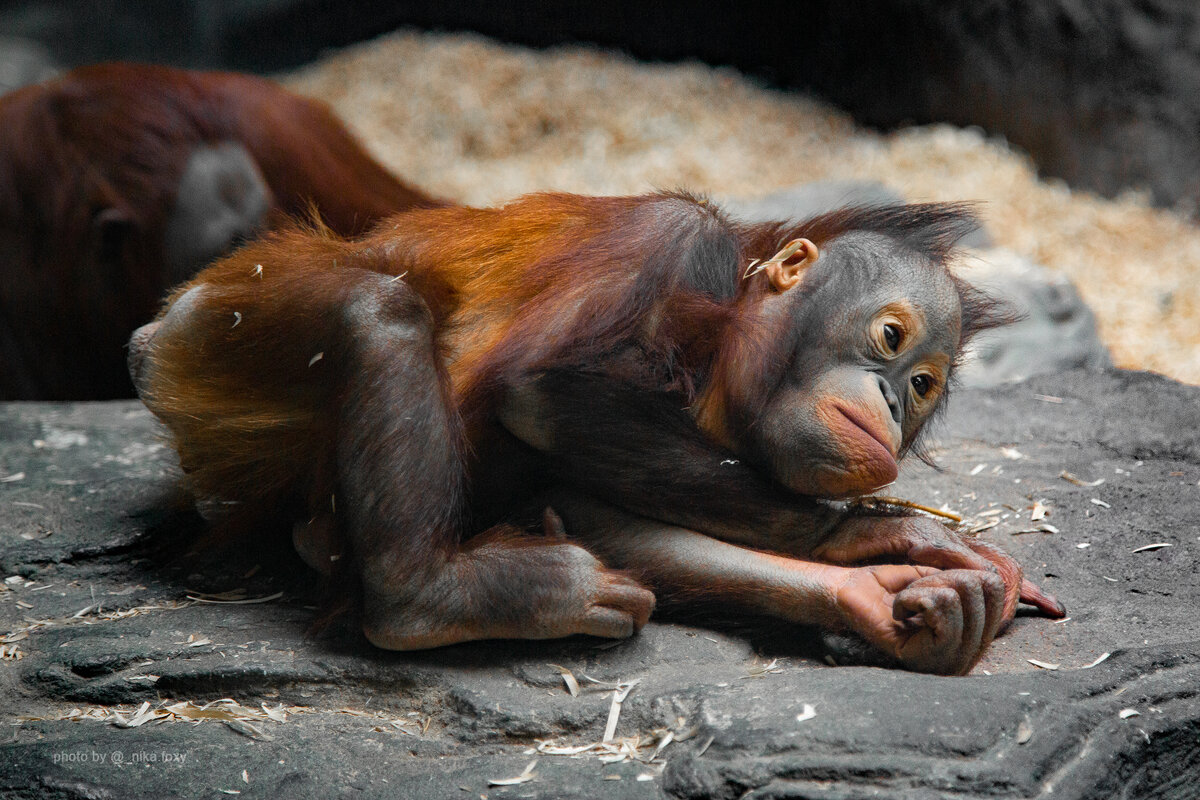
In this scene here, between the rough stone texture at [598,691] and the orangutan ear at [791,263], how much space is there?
645 mm

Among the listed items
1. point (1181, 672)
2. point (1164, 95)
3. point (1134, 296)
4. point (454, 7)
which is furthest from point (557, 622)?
point (454, 7)

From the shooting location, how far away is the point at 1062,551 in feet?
7.46

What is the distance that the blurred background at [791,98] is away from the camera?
543cm

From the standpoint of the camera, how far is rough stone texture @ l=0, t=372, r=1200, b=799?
1.51m

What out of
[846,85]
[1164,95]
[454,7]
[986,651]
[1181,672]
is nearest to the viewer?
[1181,672]

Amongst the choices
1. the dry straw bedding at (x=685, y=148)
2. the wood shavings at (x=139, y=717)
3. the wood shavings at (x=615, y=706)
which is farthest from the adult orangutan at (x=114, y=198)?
the wood shavings at (x=615, y=706)

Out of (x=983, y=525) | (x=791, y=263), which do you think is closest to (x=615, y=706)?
(x=791, y=263)

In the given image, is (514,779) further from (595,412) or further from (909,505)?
(909,505)

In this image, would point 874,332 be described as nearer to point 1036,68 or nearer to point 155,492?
point 155,492

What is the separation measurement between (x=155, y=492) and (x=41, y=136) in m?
1.78

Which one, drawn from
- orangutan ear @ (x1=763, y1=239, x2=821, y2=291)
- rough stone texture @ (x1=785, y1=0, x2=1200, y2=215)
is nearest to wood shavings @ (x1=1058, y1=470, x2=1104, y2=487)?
orangutan ear @ (x1=763, y1=239, x2=821, y2=291)

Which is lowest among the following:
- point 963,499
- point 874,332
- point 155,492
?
point 155,492

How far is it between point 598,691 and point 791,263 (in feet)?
2.93

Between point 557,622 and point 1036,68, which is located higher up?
point 1036,68
